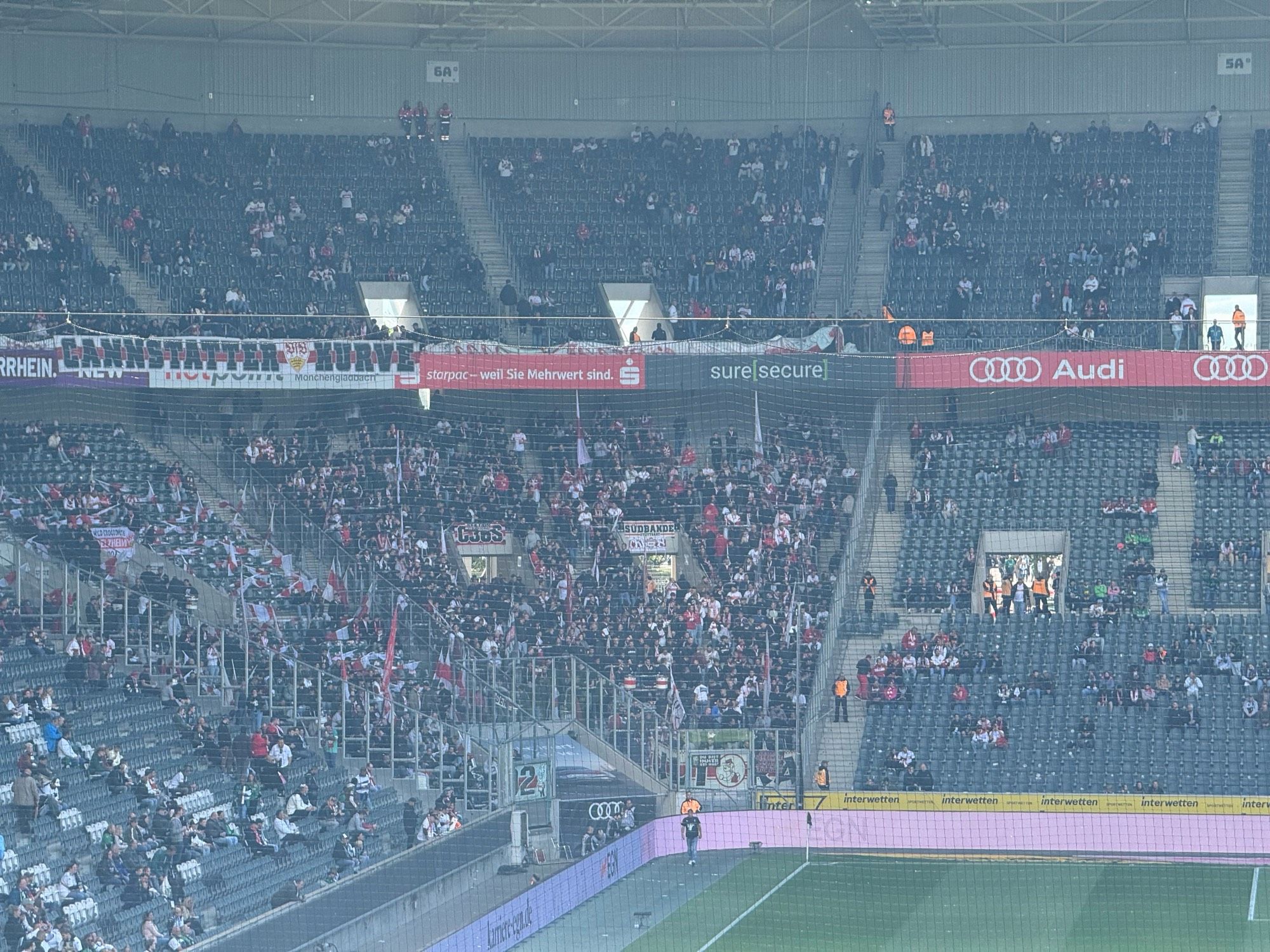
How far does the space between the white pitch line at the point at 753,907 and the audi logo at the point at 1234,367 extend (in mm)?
11341

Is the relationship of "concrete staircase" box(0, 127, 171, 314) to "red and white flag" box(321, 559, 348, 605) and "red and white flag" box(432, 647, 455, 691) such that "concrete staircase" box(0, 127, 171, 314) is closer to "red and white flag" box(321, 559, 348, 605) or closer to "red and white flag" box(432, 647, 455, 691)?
"red and white flag" box(321, 559, 348, 605)

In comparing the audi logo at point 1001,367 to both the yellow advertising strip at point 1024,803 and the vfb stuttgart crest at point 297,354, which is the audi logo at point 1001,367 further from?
the vfb stuttgart crest at point 297,354

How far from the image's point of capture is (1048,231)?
3972 cm

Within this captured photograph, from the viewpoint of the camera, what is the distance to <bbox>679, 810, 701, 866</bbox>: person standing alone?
101 ft

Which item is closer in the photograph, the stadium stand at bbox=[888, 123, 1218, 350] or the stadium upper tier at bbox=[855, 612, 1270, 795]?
the stadium upper tier at bbox=[855, 612, 1270, 795]

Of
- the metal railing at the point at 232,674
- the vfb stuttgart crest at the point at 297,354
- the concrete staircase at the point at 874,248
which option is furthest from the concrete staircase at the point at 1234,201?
the metal railing at the point at 232,674

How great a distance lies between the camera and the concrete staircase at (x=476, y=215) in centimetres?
4022

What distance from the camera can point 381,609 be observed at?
110 ft

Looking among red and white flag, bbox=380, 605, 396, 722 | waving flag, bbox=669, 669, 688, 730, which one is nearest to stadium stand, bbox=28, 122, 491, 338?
red and white flag, bbox=380, 605, 396, 722

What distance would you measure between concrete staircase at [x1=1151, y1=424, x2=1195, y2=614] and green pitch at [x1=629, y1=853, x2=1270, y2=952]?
18.2ft

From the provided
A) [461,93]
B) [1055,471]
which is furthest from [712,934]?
[461,93]

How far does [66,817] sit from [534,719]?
8.49 m

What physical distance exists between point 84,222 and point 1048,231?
1785 cm

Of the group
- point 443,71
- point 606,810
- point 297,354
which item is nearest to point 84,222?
point 297,354
